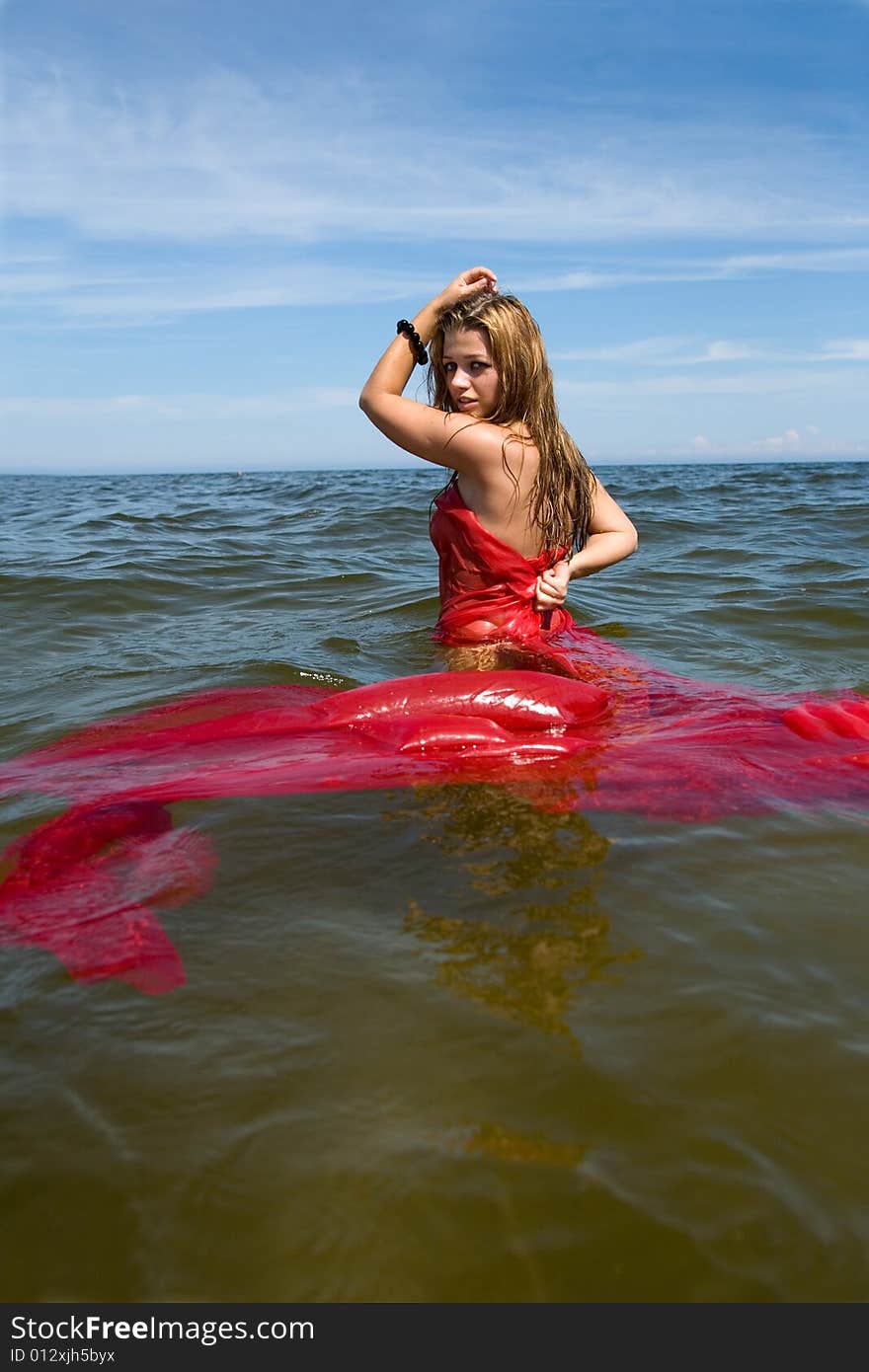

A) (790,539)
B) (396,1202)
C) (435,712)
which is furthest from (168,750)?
(790,539)

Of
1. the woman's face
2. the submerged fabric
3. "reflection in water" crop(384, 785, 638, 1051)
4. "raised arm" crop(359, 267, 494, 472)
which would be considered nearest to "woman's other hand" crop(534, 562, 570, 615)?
the submerged fabric

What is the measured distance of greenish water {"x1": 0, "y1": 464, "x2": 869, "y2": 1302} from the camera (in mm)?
1391

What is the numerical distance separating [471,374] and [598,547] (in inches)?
35.1

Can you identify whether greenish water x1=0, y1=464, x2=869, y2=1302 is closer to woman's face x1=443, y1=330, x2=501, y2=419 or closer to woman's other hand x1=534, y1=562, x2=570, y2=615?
woman's other hand x1=534, y1=562, x2=570, y2=615

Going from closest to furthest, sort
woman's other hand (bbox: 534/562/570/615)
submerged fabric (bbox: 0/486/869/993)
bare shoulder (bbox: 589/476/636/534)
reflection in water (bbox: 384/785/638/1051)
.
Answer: reflection in water (bbox: 384/785/638/1051), submerged fabric (bbox: 0/486/869/993), woman's other hand (bbox: 534/562/570/615), bare shoulder (bbox: 589/476/636/534)

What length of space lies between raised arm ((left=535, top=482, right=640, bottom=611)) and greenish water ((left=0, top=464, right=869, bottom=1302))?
117 cm

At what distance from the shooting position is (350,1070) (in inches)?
68.1

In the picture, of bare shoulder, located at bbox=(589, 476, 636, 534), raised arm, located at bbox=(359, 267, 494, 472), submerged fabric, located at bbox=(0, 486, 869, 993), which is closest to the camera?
submerged fabric, located at bbox=(0, 486, 869, 993)

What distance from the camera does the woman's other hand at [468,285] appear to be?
4.02 meters

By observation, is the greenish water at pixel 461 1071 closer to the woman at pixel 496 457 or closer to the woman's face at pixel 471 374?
the woman at pixel 496 457

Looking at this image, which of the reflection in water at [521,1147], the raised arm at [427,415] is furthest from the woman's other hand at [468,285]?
the reflection in water at [521,1147]

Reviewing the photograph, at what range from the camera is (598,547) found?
4.26 meters

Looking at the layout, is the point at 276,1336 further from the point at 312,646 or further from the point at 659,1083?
the point at 312,646

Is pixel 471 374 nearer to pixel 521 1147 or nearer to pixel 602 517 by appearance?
pixel 602 517
